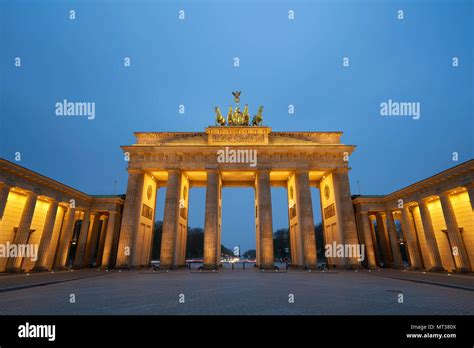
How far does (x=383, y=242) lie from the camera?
120 feet

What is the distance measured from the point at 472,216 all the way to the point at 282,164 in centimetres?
2022

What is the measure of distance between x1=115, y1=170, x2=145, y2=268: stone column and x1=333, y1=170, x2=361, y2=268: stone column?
87.3 feet

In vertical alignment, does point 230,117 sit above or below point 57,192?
above

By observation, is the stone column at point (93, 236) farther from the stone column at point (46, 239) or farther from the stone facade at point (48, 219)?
the stone column at point (46, 239)

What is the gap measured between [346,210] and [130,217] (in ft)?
91.1

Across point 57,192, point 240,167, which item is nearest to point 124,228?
point 57,192

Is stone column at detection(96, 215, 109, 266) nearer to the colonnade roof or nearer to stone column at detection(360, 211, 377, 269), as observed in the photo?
stone column at detection(360, 211, 377, 269)

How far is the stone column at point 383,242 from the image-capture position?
35875 millimetres

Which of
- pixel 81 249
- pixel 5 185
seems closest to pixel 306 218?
pixel 81 249

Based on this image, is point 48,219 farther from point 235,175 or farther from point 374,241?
point 374,241

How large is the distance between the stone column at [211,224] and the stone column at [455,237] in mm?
24641

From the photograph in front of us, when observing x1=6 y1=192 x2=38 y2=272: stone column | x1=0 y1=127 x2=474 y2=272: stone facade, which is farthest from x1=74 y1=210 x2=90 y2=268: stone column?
x1=6 y1=192 x2=38 y2=272: stone column
